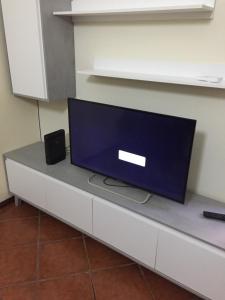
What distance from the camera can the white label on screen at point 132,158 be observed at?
1859 millimetres

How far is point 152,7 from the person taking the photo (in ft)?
5.30

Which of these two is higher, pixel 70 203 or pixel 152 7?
pixel 152 7

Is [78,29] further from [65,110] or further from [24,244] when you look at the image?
[24,244]

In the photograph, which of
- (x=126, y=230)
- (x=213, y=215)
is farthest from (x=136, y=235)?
(x=213, y=215)

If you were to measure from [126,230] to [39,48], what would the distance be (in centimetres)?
152

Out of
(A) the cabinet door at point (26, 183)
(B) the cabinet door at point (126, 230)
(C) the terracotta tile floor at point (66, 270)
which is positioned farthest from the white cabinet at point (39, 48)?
(C) the terracotta tile floor at point (66, 270)

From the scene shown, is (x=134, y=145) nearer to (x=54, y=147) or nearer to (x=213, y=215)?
(x=213, y=215)

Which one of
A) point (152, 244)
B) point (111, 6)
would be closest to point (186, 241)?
point (152, 244)

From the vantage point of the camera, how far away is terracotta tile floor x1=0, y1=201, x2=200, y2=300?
1793mm

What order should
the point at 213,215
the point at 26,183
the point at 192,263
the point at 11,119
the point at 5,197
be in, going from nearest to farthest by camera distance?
1. the point at 192,263
2. the point at 213,215
3. the point at 26,183
4. the point at 11,119
5. the point at 5,197

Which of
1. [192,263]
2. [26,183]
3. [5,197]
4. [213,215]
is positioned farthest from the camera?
[5,197]

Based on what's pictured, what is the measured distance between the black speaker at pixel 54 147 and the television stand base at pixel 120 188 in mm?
411

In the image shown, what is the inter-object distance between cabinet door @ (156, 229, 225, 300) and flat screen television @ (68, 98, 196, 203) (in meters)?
0.28

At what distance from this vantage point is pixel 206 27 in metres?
1.63
